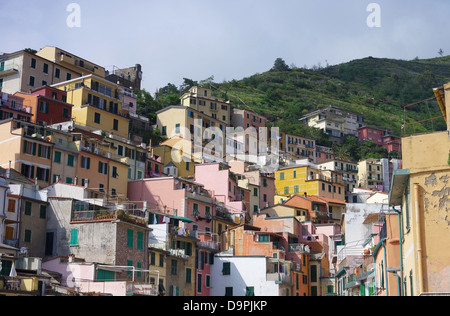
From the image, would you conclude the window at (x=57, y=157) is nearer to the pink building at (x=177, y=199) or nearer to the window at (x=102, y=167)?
the window at (x=102, y=167)

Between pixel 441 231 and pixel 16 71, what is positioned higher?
pixel 16 71

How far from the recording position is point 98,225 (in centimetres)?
4569

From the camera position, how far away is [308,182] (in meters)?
87.1

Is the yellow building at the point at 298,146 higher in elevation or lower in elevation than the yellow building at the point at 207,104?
lower

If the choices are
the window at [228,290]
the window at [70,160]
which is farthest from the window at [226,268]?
the window at [70,160]

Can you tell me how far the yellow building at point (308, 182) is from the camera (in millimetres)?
86500

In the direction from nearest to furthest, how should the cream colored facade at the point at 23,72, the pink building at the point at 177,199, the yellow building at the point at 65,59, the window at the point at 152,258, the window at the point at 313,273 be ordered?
the window at the point at 152,258 → the pink building at the point at 177,199 → the window at the point at 313,273 → the cream colored facade at the point at 23,72 → the yellow building at the point at 65,59

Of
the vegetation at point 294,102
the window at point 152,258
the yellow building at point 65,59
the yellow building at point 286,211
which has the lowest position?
the window at point 152,258

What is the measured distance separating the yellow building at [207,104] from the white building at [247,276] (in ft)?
161

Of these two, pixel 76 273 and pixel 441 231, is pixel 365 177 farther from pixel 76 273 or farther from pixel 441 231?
pixel 441 231

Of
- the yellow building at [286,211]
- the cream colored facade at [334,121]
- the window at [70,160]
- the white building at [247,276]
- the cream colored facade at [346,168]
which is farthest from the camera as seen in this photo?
the cream colored facade at [334,121]
